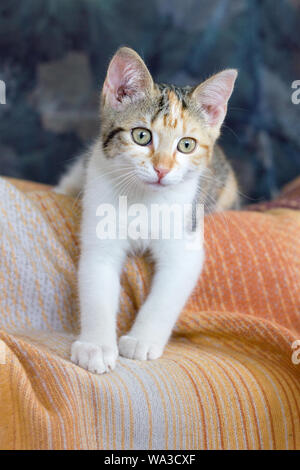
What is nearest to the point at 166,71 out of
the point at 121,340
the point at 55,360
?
the point at 121,340

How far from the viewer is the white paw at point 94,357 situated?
93 cm

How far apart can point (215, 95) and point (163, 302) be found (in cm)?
47

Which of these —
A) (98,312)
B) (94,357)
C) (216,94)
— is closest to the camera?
(94,357)

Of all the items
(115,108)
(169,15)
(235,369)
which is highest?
(169,15)

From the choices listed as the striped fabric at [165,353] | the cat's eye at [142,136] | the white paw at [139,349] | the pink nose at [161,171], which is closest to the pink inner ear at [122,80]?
the cat's eye at [142,136]

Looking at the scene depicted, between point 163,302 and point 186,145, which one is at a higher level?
point 186,145

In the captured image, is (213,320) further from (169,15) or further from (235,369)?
(169,15)

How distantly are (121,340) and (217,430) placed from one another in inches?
10.2

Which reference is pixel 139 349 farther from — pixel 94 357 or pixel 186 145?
pixel 186 145

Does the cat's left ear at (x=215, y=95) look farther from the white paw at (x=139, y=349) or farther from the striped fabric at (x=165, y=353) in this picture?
the white paw at (x=139, y=349)

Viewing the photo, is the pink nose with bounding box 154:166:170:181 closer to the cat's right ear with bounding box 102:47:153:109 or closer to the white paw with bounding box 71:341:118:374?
the cat's right ear with bounding box 102:47:153:109

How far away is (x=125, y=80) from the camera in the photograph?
3.72 feet

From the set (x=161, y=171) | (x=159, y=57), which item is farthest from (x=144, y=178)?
(x=159, y=57)
